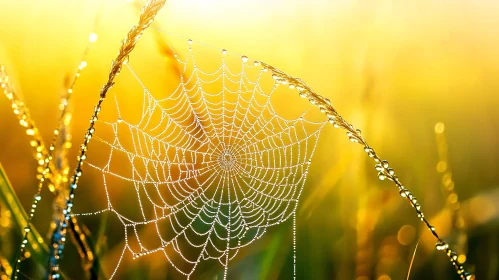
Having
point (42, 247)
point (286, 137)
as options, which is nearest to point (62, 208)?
point (42, 247)

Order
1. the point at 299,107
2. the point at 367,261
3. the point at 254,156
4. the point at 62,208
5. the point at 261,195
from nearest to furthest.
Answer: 1. the point at 62,208
2. the point at 367,261
3. the point at 299,107
4. the point at 261,195
5. the point at 254,156

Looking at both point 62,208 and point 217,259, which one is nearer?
point 62,208

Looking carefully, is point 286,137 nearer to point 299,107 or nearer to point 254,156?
point 299,107

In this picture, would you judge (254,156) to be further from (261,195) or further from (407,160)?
(407,160)

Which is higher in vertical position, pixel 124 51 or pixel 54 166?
pixel 124 51

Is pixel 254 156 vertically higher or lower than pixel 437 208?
higher

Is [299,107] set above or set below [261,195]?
above

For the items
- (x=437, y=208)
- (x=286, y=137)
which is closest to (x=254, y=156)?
(x=286, y=137)

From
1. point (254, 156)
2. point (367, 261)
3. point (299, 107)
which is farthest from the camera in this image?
point (254, 156)

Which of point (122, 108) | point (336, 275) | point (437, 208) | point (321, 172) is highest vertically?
point (122, 108)
